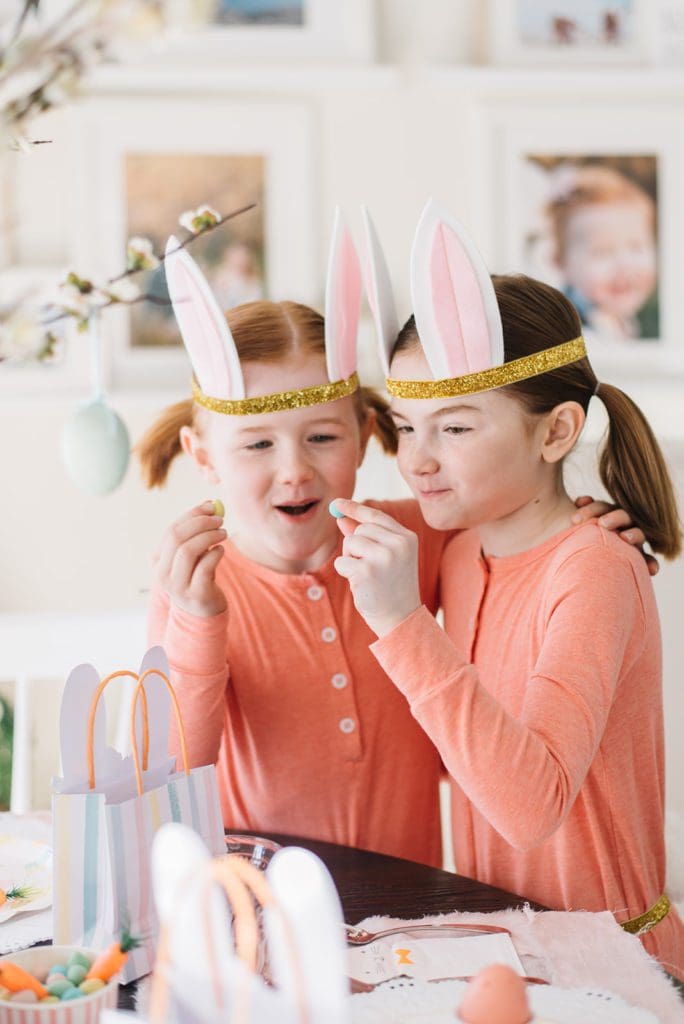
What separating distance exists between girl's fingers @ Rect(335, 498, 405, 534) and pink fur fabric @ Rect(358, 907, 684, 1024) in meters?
0.33

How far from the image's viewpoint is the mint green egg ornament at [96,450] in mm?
1544

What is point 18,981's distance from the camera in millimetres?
673

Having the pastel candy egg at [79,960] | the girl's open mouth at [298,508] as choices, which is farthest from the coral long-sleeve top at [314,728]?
the pastel candy egg at [79,960]

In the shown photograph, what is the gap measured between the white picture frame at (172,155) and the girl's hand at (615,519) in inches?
46.7

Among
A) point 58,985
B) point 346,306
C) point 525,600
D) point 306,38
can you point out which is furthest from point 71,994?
point 306,38

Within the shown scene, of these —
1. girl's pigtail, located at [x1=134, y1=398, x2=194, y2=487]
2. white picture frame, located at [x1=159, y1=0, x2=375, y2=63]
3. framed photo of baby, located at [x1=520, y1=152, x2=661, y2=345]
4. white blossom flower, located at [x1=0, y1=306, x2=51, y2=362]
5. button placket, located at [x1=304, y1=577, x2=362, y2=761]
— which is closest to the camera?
white blossom flower, located at [x1=0, y1=306, x2=51, y2=362]

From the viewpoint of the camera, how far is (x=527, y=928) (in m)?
0.94

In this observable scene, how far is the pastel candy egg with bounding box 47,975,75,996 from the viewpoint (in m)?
0.68

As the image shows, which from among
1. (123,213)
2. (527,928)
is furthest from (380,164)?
(527,928)

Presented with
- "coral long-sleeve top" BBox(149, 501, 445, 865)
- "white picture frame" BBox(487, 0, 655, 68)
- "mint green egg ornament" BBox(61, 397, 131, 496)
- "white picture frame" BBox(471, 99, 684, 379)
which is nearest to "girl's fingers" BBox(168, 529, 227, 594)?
"coral long-sleeve top" BBox(149, 501, 445, 865)

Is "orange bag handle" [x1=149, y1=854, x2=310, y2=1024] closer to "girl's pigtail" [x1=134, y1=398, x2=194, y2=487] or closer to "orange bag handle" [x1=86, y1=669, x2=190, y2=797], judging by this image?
"orange bag handle" [x1=86, y1=669, x2=190, y2=797]

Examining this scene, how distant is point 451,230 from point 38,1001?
0.76m

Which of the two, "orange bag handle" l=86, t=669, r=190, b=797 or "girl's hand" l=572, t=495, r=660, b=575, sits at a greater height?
"girl's hand" l=572, t=495, r=660, b=575

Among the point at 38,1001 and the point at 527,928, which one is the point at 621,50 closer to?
the point at 527,928
